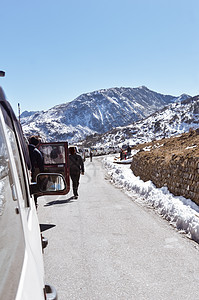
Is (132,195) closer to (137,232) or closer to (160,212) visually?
(160,212)

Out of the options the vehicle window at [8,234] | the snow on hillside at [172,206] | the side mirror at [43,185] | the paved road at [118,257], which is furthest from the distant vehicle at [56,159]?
the vehicle window at [8,234]

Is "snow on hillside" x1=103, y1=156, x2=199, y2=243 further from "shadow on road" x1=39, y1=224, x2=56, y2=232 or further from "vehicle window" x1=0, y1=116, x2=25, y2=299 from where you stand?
"vehicle window" x1=0, y1=116, x2=25, y2=299

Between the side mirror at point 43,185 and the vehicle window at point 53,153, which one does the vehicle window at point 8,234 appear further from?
the vehicle window at point 53,153

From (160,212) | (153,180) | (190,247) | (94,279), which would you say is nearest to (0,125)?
(94,279)

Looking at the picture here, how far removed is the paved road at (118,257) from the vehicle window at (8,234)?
252 cm

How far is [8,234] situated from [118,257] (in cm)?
387

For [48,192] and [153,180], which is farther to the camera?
[153,180]

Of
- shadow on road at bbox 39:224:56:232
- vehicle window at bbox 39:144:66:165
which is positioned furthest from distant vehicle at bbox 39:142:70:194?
shadow on road at bbox 39:224:56:232

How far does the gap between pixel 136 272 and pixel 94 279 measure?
621 mm

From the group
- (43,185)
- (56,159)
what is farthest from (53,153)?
(43,185)

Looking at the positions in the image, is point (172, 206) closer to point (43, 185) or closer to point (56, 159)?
point (56, 159)

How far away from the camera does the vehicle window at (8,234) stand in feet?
3.70

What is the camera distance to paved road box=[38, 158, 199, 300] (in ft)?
12.3

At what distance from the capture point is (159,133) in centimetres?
18950
